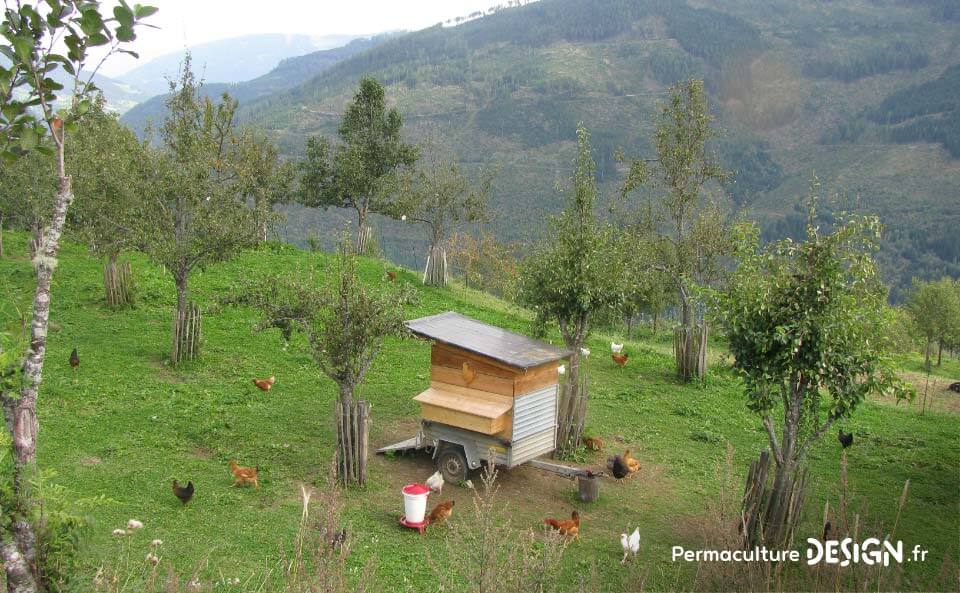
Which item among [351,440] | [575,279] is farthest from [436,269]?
[351,440]

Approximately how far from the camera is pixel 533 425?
1341 centimetres

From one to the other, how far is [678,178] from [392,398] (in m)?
12.3

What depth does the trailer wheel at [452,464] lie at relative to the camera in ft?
43.0

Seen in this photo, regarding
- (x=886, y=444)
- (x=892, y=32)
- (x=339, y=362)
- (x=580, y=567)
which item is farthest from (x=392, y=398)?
(x=892, y=32)

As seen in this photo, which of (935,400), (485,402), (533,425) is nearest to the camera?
(485,402)

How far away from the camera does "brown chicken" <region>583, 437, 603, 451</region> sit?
596 inches

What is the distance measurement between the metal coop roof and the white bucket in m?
2.83

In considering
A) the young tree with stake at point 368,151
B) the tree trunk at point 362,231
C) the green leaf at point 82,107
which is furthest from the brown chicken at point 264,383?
→ the tree trunk at point 362,231

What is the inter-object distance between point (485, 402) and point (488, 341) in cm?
120

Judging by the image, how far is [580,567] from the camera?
33.2 feet

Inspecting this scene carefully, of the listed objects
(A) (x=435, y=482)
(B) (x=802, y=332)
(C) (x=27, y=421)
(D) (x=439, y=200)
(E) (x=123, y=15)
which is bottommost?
(A) (x=435, y=482)

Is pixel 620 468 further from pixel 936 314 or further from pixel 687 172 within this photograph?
pixel 936 314

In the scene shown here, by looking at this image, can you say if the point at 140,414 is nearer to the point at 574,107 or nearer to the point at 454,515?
the point at 454,515

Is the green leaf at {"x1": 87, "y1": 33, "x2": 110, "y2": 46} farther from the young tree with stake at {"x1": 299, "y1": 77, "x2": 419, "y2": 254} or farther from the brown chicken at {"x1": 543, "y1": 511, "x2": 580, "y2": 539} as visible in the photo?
the young tree with stake at {"x1": 299, "y1": 77, "x2": 419, "y2": 254}
